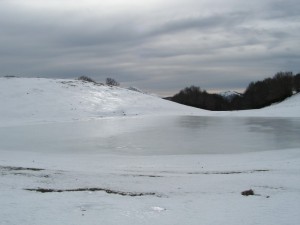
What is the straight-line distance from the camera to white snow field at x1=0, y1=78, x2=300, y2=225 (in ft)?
22.7

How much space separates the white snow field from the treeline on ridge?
182ft

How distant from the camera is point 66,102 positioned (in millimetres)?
41375

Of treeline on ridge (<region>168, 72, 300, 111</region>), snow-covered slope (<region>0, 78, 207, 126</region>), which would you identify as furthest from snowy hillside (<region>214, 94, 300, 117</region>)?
treeline on ridge (<region>168, 72, 300, 111</region>)

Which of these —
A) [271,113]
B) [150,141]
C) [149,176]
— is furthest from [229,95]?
[149,176]

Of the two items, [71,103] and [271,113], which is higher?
[71,103]

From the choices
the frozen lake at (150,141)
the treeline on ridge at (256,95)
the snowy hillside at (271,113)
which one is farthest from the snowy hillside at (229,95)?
the frozen lake at (150,141)

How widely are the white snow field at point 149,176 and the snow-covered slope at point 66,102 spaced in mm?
11165

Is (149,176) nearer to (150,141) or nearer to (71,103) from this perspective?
(150,141)

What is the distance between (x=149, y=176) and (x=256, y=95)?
274 feet

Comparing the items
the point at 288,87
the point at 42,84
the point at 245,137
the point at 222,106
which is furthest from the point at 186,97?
the point at 245,137

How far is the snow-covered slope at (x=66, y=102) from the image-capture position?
36.4 meters

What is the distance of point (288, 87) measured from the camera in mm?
75812

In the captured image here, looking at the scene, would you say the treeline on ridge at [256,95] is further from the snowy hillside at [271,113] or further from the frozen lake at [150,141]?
the frozen lake at [150,141]

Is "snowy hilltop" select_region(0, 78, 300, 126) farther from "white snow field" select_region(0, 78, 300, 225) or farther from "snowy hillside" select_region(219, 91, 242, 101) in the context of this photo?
"snowy hillside" select_region(219, 91, 242, 101)
